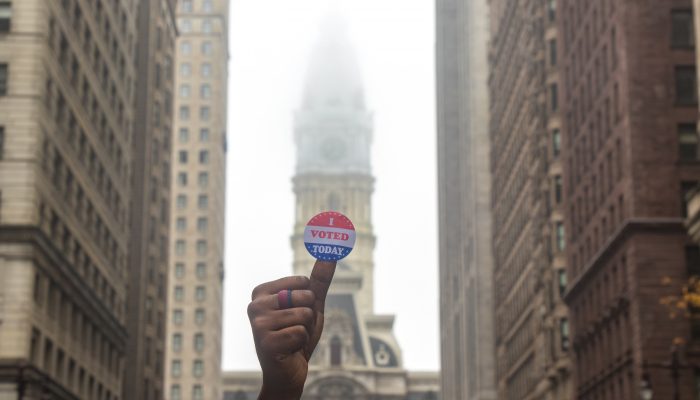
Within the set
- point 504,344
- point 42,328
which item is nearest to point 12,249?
point 42,328

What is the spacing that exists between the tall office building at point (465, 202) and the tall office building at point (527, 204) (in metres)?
4.63

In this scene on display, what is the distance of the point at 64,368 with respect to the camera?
67500mm

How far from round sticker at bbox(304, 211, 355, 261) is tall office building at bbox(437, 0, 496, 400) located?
11487 cm

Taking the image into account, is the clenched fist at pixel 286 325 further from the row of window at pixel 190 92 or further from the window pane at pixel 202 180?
the row of window at pixel 190 92

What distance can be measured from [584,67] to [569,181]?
881 centimetres

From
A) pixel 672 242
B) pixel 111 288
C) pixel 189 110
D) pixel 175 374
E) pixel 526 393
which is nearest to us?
pixel 672 242

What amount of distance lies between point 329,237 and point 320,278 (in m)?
0.44

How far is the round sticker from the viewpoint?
11.5m

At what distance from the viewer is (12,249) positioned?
59062 millimetres

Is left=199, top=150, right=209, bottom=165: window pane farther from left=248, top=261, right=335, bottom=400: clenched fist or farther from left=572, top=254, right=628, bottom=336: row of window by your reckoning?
left=248, top=261, right=335, bottom=400: clenched fist

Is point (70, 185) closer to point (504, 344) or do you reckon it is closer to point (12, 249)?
point (12, 249)

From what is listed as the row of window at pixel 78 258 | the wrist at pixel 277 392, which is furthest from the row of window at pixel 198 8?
the wrist at pixel 277 392

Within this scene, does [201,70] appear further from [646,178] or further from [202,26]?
[646,178]

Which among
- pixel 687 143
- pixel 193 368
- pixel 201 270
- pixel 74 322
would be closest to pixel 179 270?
pixel 201 270
